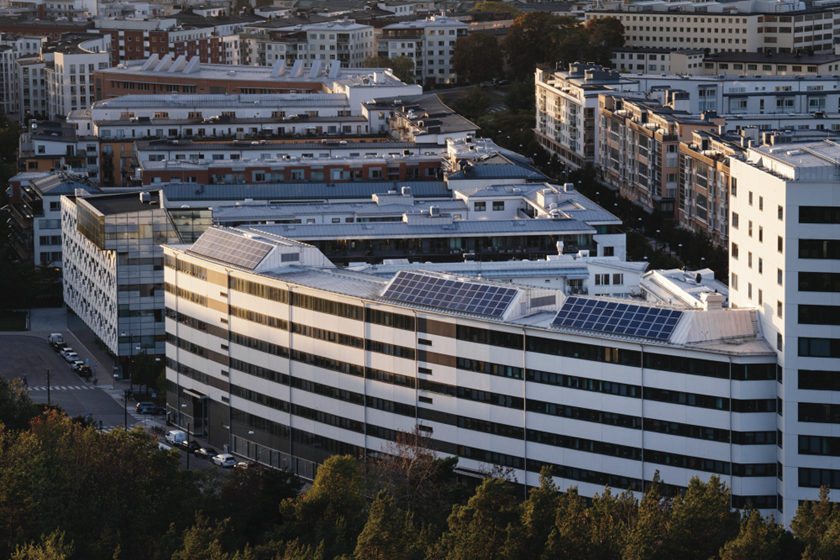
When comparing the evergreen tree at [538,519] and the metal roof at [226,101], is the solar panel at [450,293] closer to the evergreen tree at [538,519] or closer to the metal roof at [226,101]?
the evergreen tree at [538,519]

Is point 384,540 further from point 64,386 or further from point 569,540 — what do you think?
point 64,386

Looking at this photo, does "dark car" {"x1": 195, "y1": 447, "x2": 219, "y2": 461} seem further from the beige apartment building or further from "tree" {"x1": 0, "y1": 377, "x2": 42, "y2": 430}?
the beige apartment building

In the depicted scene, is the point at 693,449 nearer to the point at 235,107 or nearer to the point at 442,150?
the point at 442,150

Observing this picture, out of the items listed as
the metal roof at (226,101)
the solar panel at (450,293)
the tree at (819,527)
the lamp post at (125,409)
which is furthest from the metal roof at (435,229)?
the metal roof at (226,101)

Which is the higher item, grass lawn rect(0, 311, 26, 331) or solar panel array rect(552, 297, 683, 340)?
solar panel array rect(552, 297, 683, 340)

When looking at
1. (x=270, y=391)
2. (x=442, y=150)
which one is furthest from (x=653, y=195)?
(x=270, y=391)

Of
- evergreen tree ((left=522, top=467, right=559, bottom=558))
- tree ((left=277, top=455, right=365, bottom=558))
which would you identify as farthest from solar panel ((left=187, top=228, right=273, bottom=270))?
evergreen tree ((left=522, top=467, right=559, bottom=558))
